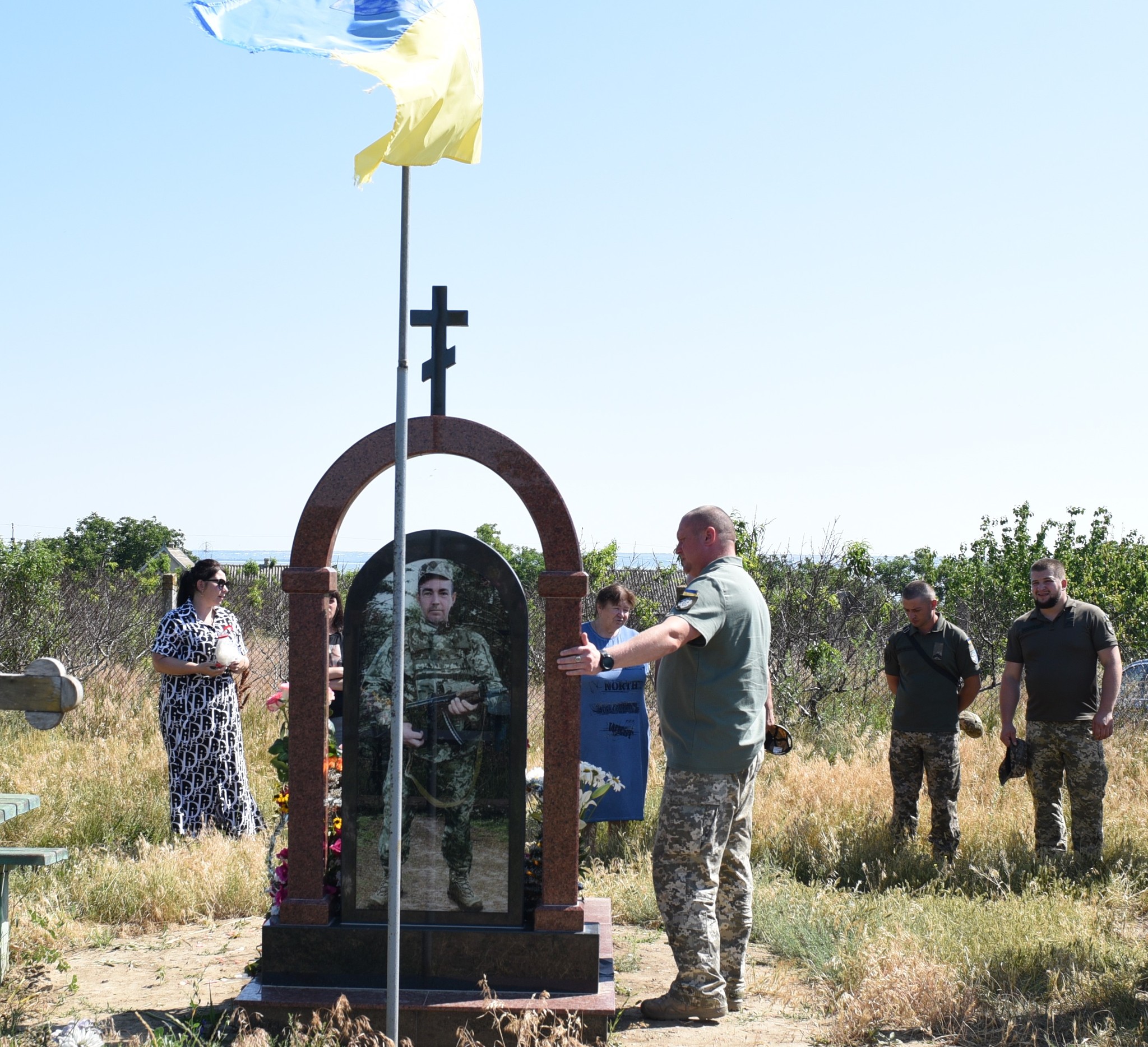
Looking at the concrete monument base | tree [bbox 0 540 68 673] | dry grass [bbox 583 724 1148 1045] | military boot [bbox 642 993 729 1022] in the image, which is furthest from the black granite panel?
tree [bbox 0 540 68 673]

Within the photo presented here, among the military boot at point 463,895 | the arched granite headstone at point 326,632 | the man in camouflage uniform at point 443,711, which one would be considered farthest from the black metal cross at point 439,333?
the military boot at point 463,895

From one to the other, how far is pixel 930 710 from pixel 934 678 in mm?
194

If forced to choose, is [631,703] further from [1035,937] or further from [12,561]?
[12,561]

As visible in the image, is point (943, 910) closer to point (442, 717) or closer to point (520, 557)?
point (442, 717)

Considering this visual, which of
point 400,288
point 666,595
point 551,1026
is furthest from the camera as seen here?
point 666,595

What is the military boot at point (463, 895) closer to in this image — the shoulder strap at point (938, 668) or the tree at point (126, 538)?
the shoulder strap at point (938, 668)

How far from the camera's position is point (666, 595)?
53.2 feet

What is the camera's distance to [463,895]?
4.55 meters

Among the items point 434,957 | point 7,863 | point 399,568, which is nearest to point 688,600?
point 399,568

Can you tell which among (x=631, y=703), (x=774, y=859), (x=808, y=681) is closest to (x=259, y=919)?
(x=631, y=703)

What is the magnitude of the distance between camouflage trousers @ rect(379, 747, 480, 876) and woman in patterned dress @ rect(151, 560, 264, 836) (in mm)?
2658

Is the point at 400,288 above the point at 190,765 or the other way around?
above

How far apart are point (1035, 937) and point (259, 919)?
3.81 m

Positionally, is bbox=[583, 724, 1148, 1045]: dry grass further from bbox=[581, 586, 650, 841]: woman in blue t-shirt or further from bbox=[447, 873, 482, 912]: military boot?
bbox=[447, 873, 482, 912]: military boot
